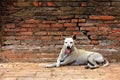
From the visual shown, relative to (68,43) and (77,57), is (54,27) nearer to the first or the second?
(68,43)

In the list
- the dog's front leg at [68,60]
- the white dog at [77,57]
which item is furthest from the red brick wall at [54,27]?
the dog's front leg at [68,60]

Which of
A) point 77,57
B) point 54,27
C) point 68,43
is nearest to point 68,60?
point 77,57

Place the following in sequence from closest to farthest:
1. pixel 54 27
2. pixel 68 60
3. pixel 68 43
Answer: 1. pixel 68 43
2. pixel 68 60
3. pixel 54 27

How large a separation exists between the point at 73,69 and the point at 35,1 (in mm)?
1737

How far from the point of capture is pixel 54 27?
687cm

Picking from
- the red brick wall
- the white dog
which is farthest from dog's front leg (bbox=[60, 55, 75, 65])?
the red brick wall

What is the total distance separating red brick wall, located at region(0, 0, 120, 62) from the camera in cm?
680

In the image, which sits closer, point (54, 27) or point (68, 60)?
point (68, 60)

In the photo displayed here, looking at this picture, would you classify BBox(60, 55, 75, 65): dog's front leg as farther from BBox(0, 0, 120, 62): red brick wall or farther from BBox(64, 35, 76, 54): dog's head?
BBox(0, 0, 120, 62): red brick wall

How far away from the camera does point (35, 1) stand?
678cm

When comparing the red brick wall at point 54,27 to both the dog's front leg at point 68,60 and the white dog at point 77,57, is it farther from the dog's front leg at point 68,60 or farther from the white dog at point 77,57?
the dog's front leg at point 68,60

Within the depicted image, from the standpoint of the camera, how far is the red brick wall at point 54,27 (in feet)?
22.3

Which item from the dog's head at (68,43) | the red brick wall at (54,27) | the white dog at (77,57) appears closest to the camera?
the dog's head at (68,43)

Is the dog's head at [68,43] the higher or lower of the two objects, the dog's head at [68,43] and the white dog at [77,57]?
the higher
